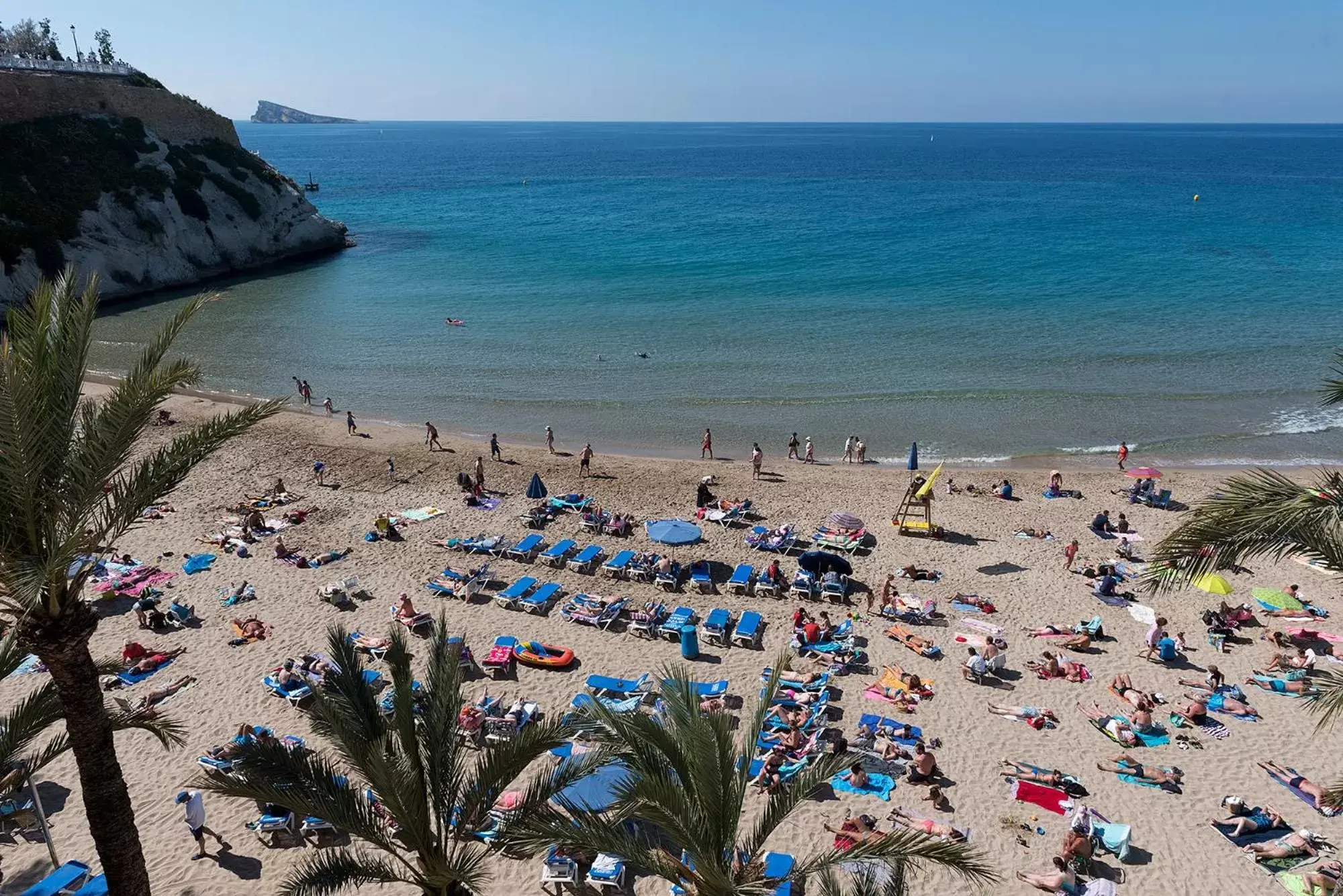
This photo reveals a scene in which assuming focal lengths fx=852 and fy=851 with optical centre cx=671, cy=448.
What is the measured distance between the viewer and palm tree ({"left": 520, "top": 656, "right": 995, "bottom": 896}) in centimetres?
720

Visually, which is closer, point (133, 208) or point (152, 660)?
point (152, 660)

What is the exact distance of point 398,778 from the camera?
7402 mm

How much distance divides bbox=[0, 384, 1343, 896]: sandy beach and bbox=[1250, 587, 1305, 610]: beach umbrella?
416 mm

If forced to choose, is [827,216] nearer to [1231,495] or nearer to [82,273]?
[82,273]

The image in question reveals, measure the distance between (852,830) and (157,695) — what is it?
11553 mm

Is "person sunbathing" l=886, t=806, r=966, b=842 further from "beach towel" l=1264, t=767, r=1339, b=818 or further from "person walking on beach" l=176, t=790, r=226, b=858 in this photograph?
"person walking on beach" l=176, t=790, r=226, b=858

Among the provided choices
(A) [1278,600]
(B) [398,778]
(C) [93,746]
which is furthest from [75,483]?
(A) [1278,600]

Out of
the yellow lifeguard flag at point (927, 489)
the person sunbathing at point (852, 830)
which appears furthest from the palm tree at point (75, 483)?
the yellow lifeguard flag at point (927, 489)

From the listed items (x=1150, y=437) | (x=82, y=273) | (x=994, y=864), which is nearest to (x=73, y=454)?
(x=994, y=864)

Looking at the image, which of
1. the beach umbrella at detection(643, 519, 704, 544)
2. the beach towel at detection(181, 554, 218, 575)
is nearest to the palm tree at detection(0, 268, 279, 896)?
the beach towel at detection(181, 554, 218, 575)

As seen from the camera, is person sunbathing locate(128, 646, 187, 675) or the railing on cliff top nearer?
person sunbathing locate(128, 646, 187, 675)

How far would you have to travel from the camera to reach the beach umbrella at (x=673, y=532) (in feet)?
66.5

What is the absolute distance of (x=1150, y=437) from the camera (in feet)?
95.6

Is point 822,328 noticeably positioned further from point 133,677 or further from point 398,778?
point 398,778
